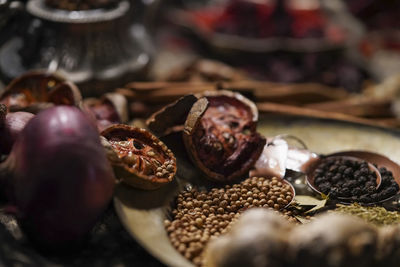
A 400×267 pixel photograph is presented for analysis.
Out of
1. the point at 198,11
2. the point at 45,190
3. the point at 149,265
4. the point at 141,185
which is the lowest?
the point at 198,11

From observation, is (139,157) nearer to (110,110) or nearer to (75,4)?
(110,110)

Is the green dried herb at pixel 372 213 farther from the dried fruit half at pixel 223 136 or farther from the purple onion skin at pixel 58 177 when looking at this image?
the purple onion skin at pixel 58 177

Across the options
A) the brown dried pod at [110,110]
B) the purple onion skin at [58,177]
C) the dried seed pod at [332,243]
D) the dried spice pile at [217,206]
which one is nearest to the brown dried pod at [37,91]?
the brown dried pod at [110,110]

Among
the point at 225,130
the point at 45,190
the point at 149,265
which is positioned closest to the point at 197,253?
the point at 149,265

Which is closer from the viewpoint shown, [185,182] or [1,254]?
[1,254]

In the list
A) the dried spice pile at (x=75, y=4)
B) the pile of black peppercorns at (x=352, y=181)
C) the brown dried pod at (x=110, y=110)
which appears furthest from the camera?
the dried spice pile at (x=75, y=4)

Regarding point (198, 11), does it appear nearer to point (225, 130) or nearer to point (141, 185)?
point (225, 130)

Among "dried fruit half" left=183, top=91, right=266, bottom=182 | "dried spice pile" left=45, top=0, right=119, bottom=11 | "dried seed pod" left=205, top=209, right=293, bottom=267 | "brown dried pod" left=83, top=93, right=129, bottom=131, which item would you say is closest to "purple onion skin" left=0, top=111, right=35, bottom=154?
"brown dried pod" left=83, top=93, right=129, bottom=131
